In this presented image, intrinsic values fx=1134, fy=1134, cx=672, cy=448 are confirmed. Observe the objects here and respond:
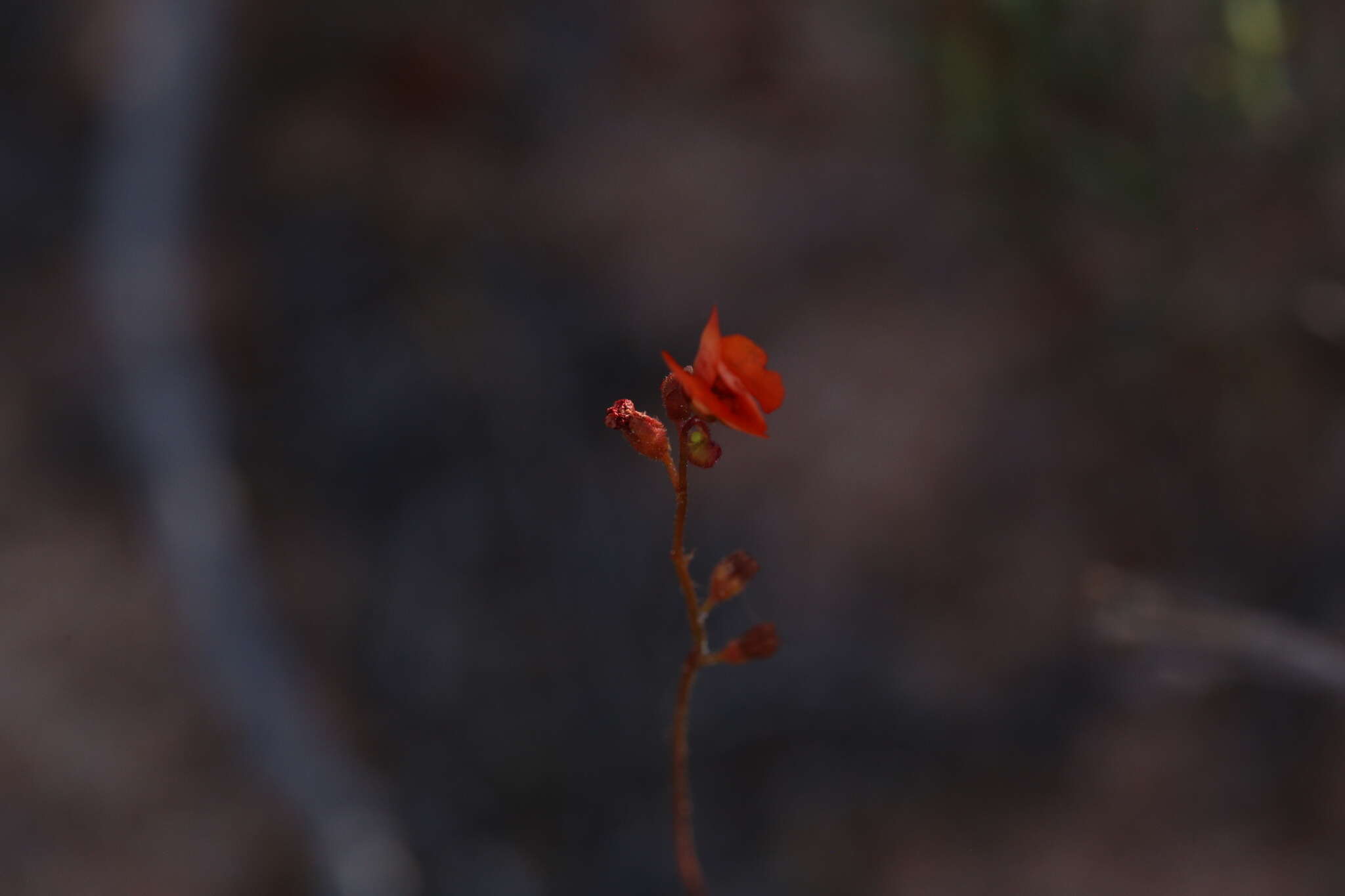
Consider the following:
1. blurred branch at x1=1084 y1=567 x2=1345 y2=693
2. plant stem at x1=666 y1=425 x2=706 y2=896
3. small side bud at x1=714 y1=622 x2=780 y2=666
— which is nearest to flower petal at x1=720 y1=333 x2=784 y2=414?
plant stem at x1=666 y1=425 x2=706 y2=896

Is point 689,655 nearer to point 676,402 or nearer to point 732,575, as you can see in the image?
point 732,575

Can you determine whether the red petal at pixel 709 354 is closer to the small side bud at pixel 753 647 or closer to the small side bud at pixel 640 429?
the small side bud at pixel 640 429

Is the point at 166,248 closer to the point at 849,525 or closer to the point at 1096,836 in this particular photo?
the point at 849,525

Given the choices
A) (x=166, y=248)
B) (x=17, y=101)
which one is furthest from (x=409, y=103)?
(x=17, y=101)

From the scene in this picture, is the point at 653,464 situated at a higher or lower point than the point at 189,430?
higher

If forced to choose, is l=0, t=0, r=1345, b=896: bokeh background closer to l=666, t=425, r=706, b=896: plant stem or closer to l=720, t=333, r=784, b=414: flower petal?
l=666, t=425, r=706, b=896: plant stem

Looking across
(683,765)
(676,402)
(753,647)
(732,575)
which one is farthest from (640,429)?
(683,765)
